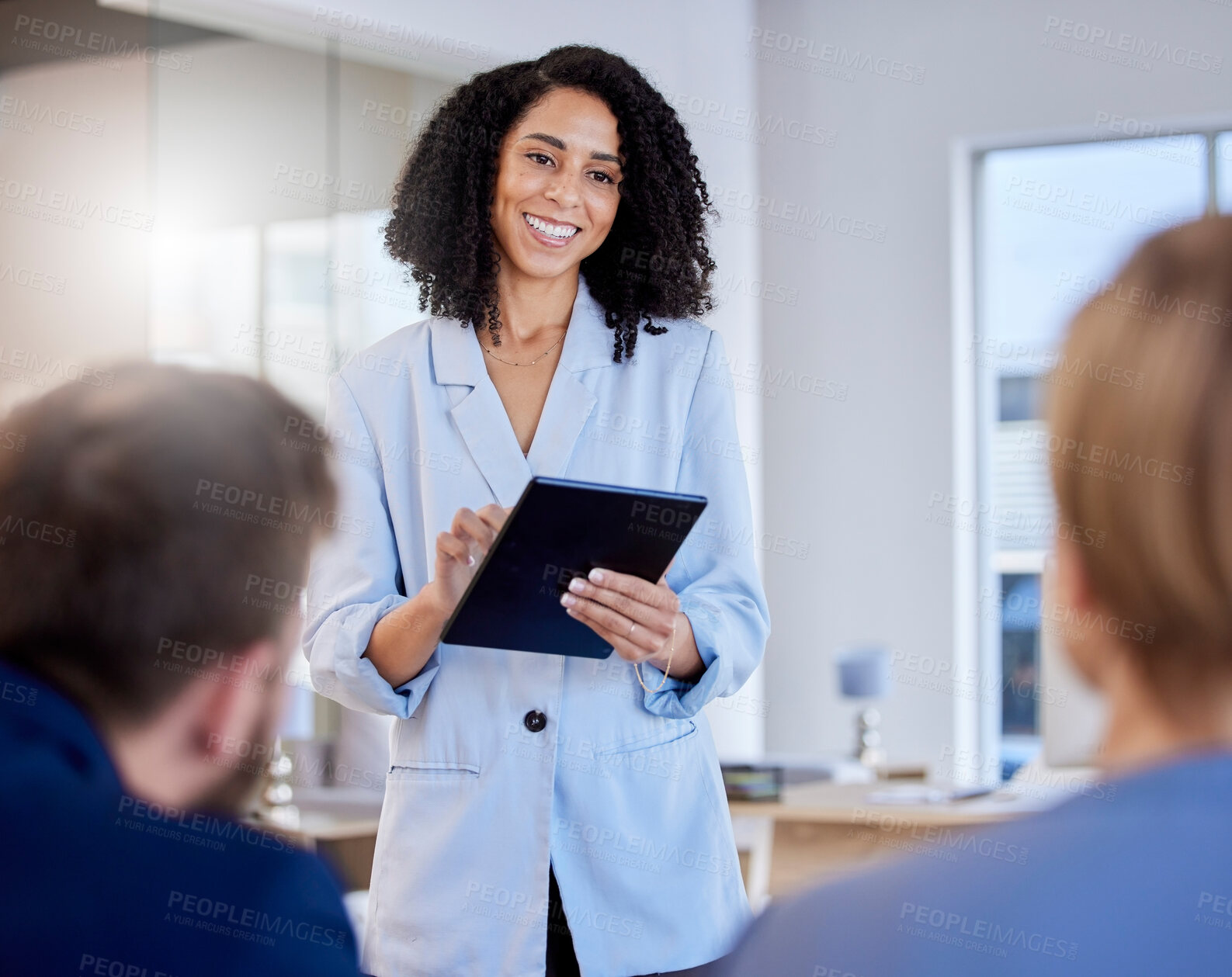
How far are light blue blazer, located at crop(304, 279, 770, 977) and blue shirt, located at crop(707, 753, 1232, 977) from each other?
0.94 m

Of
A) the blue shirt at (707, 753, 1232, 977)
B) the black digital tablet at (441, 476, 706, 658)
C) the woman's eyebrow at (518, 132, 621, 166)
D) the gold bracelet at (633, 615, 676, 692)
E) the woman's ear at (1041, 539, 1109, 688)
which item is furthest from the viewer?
the woman's eyebrow at (518, 132, 621, 166)

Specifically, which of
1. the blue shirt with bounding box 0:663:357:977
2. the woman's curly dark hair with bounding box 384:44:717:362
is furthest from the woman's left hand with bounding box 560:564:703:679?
the blue shirt with bounding box 0:663:357:977

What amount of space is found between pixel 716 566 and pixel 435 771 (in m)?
0.49

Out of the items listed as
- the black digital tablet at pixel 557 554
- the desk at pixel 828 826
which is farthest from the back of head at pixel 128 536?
the desk at pixel 828 826

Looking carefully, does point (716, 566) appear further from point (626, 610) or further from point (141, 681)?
point (141, 681)

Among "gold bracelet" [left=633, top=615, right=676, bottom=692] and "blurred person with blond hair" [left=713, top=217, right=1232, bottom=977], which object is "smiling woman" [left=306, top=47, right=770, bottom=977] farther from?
"blurred person with blond hair" [left=713, top=217, right=1232, bottom=977]

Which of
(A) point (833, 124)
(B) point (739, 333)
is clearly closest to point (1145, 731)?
(B) point (739, 333)

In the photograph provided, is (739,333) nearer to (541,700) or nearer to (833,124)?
(833,124)

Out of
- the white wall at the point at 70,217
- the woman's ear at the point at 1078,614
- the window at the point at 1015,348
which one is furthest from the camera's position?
the window at the point at 1015,348

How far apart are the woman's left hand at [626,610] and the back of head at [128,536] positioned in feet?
2.16

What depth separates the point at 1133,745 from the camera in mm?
750

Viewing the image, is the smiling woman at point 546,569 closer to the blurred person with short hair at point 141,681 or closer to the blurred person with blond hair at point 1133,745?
the blurred person with short hair at point 141,681

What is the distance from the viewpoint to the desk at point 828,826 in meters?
3.51

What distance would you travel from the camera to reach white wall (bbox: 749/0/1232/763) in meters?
5.82
